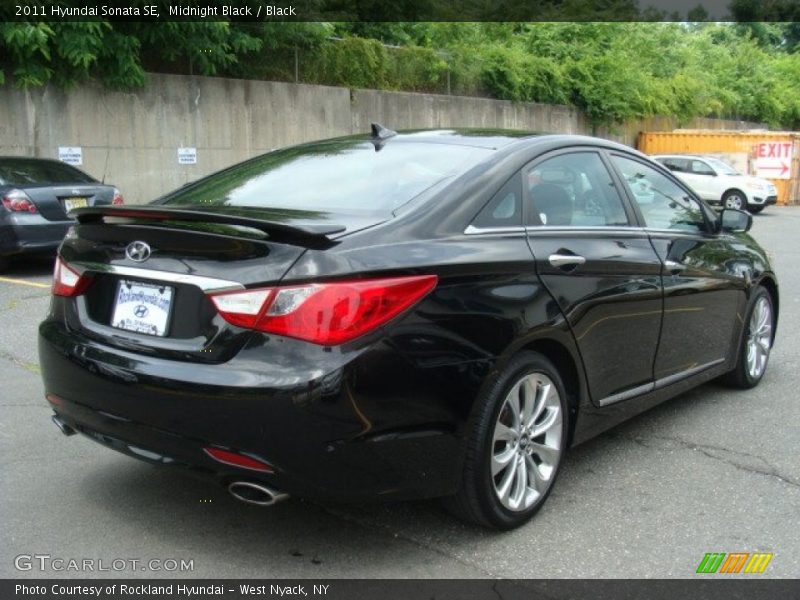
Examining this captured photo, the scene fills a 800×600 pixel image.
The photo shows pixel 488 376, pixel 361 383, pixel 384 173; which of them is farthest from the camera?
pixel 384 173

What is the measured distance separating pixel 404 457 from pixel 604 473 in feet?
5.04

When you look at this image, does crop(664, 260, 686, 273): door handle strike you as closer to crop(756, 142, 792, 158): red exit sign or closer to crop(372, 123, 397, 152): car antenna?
crop(372, 123, 397, 152): car antenna

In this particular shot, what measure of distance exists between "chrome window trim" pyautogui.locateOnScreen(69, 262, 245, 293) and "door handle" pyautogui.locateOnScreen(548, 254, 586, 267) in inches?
54.8

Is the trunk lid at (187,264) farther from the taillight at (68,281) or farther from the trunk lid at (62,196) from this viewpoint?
the trunk lid at (62,196)

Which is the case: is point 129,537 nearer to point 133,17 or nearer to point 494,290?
point 494,290

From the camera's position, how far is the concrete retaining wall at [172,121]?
14453mm

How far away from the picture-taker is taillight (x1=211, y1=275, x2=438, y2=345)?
9.26 ft

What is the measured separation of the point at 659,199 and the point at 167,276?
2899mm

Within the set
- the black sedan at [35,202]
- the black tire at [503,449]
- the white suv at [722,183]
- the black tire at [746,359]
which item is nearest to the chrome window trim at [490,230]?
the black tire at [503,449]

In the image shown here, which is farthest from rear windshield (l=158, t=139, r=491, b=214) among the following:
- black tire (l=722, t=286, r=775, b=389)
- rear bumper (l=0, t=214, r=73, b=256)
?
rear bumper (l=0, t=214, r=73, b=256)

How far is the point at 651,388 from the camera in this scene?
14.3 feet

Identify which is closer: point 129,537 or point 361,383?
point 361,383

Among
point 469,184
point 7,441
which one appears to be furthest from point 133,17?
point 469,184

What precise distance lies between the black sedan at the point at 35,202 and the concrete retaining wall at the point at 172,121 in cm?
484
